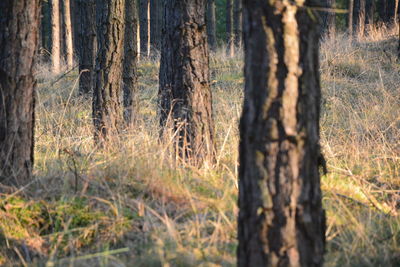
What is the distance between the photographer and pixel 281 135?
245cm

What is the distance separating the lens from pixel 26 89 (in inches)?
145

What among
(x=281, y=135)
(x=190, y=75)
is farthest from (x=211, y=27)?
(x=281, y=135)

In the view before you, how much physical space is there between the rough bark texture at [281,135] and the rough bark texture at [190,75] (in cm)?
234

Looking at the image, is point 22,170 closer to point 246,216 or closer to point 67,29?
point 246,216

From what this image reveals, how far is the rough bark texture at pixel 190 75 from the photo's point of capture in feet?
16.1

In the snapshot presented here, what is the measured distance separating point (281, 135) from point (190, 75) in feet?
8.62

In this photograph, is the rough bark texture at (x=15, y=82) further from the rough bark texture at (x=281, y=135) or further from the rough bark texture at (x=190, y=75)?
the rough bark texture at (x=281, y=135)

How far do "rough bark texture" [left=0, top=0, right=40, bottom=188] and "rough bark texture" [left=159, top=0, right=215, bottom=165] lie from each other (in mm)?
1546

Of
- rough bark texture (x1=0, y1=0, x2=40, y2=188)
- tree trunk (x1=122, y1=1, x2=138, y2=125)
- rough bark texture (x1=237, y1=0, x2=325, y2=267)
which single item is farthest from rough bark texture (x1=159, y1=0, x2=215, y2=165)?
tree trunk (x1=122, y1=1, x2=138, y2=125)

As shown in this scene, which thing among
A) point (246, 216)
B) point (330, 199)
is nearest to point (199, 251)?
point (246, 216)

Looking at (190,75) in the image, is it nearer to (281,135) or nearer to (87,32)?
(281,135)

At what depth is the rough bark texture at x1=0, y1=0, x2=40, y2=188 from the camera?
363 centimetres

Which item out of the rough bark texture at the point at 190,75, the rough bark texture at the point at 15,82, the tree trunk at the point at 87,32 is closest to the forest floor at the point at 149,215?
the rough bark texture at the point at 15,82

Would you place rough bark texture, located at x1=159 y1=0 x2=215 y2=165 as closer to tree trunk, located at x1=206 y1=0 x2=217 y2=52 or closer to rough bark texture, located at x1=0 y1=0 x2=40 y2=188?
rough bark texture, located at x1=0 y1=0 x2=40 y2=188
